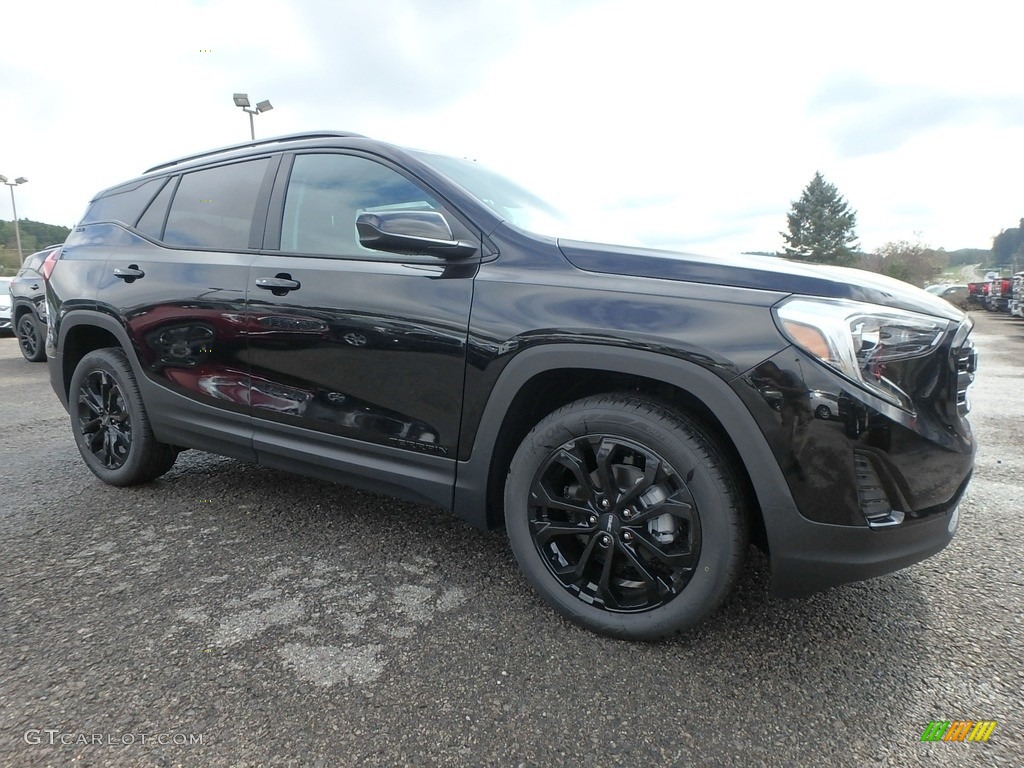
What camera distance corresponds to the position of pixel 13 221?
39.6m

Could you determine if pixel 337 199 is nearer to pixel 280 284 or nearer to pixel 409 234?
pixel 280 284

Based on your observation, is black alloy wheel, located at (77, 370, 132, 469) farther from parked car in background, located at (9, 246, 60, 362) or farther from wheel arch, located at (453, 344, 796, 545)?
parked car in background, located at (9, 246, 60, 362)

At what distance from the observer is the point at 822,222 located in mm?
68688

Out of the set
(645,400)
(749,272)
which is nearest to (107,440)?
(645,400)

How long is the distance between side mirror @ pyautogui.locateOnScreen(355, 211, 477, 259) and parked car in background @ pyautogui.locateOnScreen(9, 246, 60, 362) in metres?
8.61

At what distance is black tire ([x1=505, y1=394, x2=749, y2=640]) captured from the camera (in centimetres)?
183

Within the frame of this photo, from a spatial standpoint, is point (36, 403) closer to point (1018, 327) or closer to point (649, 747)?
point (649, 747)

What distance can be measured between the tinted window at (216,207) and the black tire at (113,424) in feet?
2.54

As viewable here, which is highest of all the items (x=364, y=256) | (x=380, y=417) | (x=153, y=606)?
(x=364, y=256)

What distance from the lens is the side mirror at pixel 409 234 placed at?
7.00ft

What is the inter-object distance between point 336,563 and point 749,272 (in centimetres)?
187

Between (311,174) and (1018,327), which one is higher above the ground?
(311,174)

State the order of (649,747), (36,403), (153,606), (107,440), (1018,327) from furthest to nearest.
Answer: (1018,327) < (36,403) < (107,440) < (153,606) < (649,747)

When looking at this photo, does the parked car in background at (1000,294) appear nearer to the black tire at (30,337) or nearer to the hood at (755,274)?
the hood at (755,274)
